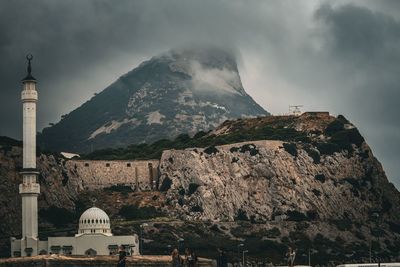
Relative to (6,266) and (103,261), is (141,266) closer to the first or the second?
(103,261)

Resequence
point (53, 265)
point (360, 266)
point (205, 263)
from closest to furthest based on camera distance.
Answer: point (53, 265), point (205, 263), point (360, 266)

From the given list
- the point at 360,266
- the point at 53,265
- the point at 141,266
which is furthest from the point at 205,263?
the point at 360,266

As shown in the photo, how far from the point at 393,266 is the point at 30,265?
8374cm

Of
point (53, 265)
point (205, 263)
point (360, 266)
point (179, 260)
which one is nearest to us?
point (179, 260)

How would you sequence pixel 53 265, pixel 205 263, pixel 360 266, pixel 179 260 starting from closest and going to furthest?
pixel 179 260, pixel 53 265, pixel 205 263, pixel 360 266

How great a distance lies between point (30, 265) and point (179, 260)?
20.4 metres

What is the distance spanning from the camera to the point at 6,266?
121 metres

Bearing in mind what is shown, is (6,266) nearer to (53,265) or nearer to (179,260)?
(53,265)

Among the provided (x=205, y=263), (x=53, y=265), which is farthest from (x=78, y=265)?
(x=205, y=263)

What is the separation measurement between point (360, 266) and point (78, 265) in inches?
3033

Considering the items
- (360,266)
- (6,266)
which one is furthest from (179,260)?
(360,266)

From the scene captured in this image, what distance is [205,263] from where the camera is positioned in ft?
417

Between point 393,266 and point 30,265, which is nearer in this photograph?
point 30,265

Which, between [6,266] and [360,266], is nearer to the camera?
[6,266]
